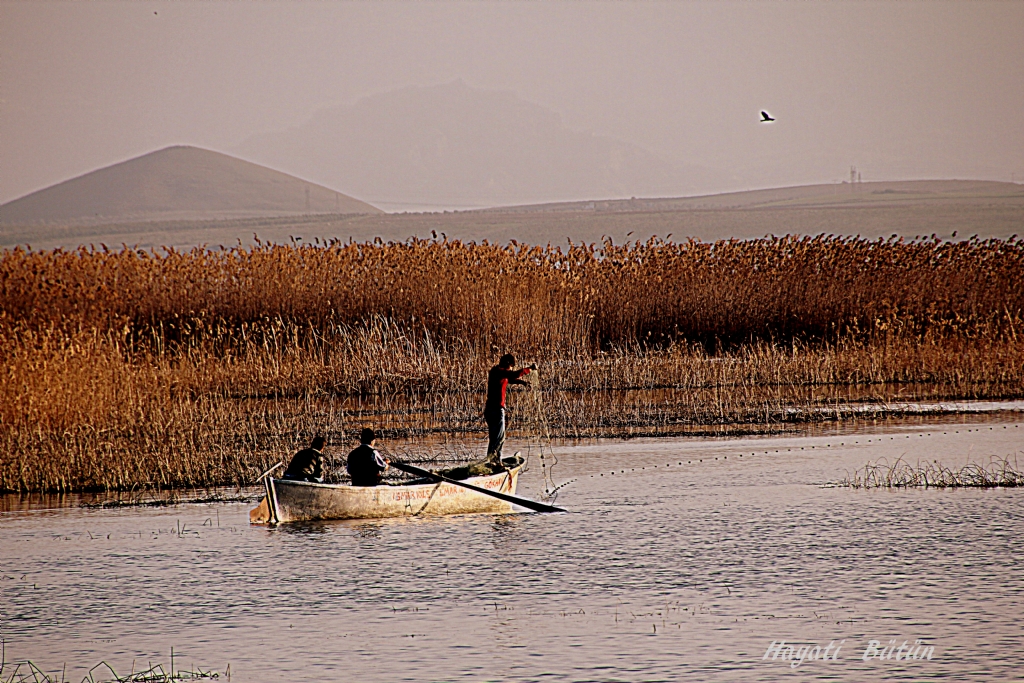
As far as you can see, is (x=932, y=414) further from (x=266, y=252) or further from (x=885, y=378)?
(x=266, y=252)

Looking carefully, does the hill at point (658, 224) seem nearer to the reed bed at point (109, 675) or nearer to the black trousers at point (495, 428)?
the black trousers at point (495, 428)

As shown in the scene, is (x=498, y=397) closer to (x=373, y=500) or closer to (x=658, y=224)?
(x=373, y=500)

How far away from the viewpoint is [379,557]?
10.2 meters

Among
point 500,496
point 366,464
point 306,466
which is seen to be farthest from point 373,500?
point 500,496

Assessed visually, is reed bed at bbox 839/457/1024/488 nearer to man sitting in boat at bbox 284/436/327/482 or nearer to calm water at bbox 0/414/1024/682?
calm water at bbox 0/414/1024/682

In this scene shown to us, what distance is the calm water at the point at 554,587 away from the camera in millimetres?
7473

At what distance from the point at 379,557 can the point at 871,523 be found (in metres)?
4.35

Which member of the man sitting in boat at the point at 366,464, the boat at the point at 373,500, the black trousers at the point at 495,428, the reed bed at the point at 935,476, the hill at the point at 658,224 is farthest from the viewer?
the hill at the point at 658,224

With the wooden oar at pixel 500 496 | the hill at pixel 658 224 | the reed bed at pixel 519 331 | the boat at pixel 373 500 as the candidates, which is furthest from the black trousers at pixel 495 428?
the hill at pixel 658 224

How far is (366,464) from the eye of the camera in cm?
1189

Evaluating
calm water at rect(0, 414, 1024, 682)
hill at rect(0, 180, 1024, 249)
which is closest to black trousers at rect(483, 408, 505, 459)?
calm water at rect(0, 414, 1024, 682)

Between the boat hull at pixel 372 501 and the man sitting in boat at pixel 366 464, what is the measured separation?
243mm

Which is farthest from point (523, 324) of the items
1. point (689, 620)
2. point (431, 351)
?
point (689, 620)

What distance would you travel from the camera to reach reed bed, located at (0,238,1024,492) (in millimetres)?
18594
